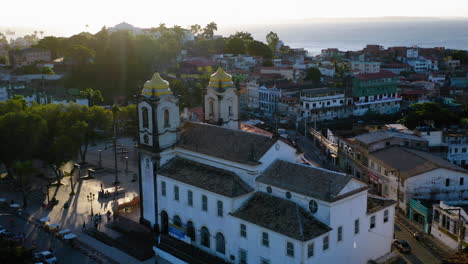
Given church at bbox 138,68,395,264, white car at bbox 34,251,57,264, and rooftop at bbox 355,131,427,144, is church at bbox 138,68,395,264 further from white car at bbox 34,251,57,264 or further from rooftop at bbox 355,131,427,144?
rooftop at bbox 355,131,427,144

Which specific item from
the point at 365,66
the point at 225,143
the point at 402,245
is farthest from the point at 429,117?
the point at 365,66

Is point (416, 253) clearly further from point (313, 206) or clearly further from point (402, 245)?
point (313, 206)

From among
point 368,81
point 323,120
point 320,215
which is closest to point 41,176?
point 320,215

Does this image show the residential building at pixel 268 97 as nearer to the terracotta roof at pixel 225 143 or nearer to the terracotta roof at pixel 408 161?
the terracotta roof at pixel 408 161

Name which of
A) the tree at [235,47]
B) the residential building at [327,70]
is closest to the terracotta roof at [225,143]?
the residential building at [327,70]

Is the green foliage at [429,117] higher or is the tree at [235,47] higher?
the tree at [235,47]
